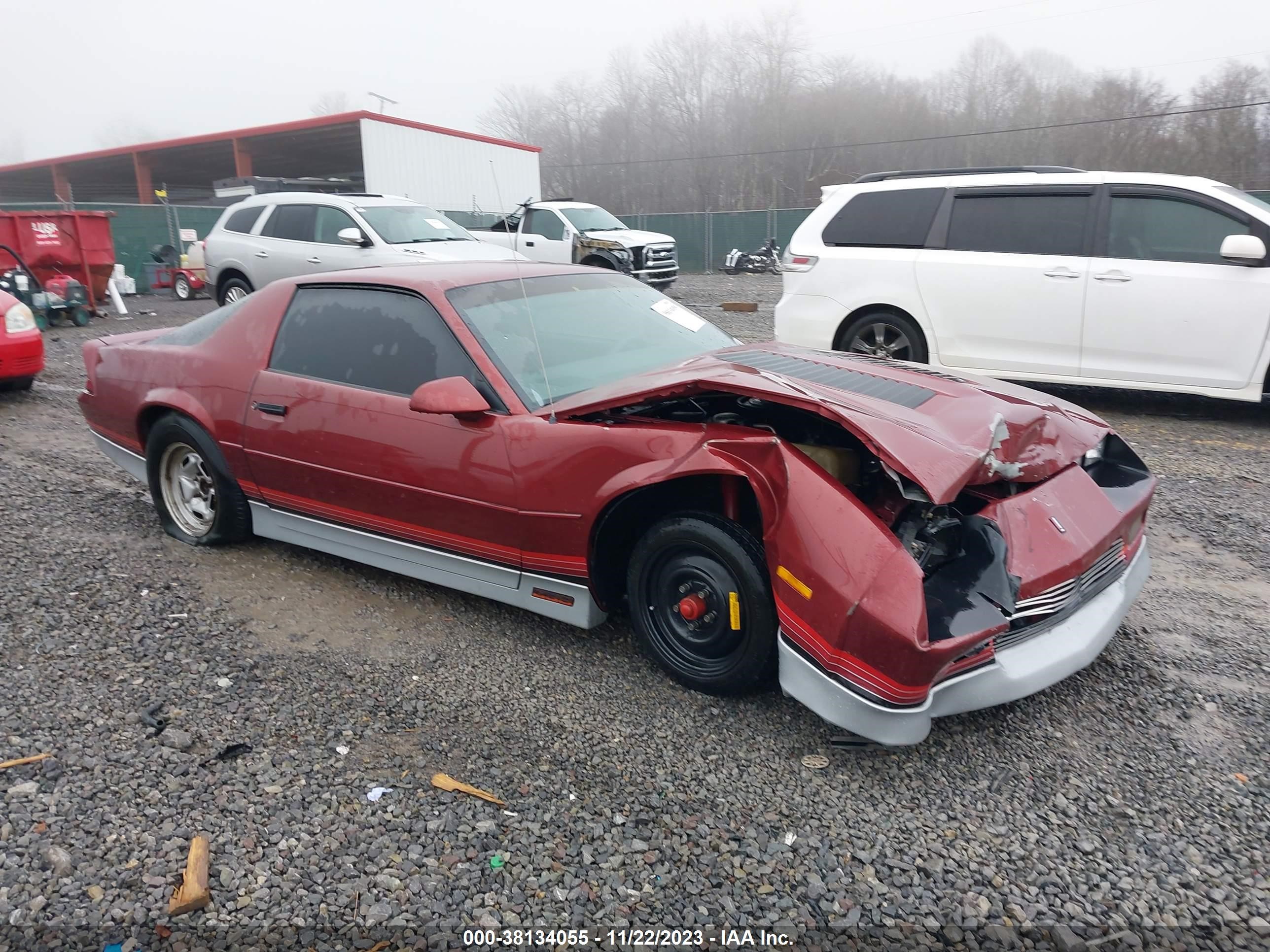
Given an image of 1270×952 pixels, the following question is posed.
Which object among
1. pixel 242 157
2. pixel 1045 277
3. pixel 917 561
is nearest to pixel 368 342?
pixel 917 561

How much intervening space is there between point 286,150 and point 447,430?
30008mm

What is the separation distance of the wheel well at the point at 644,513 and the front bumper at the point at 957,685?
49cm

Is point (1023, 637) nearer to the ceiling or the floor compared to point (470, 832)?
nearer to the ceiling

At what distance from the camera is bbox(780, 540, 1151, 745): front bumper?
2.59m

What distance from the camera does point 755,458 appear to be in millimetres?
2852

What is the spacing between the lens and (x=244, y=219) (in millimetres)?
12344

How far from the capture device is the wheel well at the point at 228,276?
1217 centimetres

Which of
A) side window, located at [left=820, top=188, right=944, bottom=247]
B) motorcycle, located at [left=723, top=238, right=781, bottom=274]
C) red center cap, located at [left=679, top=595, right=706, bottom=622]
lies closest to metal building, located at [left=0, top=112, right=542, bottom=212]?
motorcycle, located at [left=723, top=238, right=781, bottom=274]

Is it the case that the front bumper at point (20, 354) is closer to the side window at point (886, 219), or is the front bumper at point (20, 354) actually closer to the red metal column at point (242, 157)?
the side window at point (886, 219)

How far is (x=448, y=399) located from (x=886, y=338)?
17.0ft

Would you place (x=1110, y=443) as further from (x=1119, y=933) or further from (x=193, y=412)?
(x=193, y=412)

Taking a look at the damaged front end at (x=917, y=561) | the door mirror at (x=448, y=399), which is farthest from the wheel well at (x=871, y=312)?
the door mirror at (x=448, y=399)

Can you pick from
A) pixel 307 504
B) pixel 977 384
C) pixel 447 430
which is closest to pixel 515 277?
pixel 447 430

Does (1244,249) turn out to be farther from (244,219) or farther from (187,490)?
(244,219)
